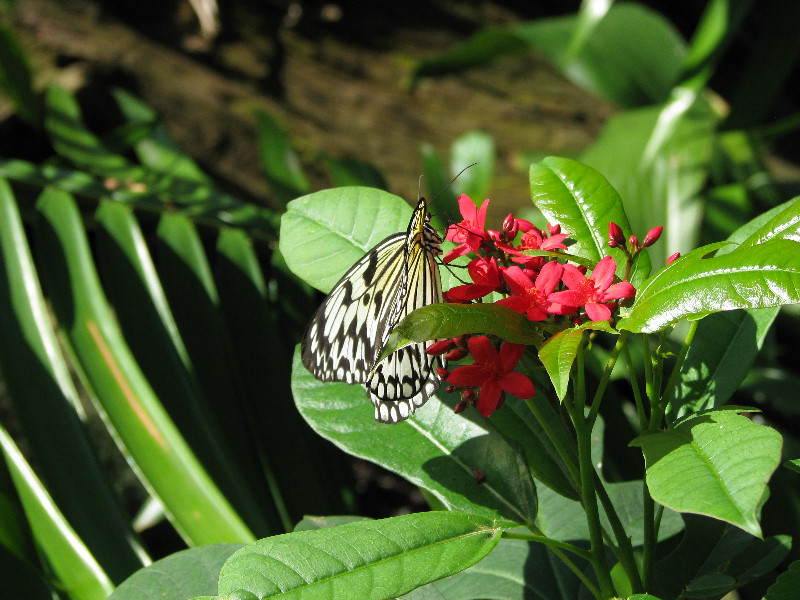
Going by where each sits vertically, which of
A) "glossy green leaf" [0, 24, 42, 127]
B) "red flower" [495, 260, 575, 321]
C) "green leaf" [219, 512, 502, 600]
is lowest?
"green leaf" [219, 512, 502, 600]

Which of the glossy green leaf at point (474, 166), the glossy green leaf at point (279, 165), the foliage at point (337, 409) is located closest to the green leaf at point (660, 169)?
the foliage at point (337, 409)

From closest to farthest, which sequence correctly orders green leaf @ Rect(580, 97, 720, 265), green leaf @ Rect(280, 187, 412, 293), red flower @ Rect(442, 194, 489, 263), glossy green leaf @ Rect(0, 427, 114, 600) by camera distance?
red flower @ Rect(442, 194, 489, 263) < green leaf @ Rect(280, 187, 412, 293) < glossy green leaf @ Rect(0, 427, 114, 600) < green leaf @ Rect(580, 97, 720, 265)

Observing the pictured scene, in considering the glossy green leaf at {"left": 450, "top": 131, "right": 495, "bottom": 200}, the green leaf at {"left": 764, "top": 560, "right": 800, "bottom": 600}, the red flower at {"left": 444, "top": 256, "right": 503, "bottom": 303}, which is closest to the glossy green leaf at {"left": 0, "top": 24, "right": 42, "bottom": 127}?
the glossy green leaf at {"left": 450, "top": 131, "right": 495, "bottom": 200}

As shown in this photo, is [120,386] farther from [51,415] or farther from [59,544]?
[59,544]

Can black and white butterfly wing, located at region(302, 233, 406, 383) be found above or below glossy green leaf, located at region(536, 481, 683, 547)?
above

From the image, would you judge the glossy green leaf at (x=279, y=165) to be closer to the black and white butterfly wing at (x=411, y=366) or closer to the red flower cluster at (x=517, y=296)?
the black and white butterfly wing at (x=411, y=366)

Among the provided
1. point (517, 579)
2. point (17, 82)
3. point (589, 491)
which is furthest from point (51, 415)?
point (17, 82)

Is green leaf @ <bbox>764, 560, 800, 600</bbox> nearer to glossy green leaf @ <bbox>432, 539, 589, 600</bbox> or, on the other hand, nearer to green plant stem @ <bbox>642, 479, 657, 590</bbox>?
green plant stem @ <bbox>642, 479, 657, 590</bbox>
